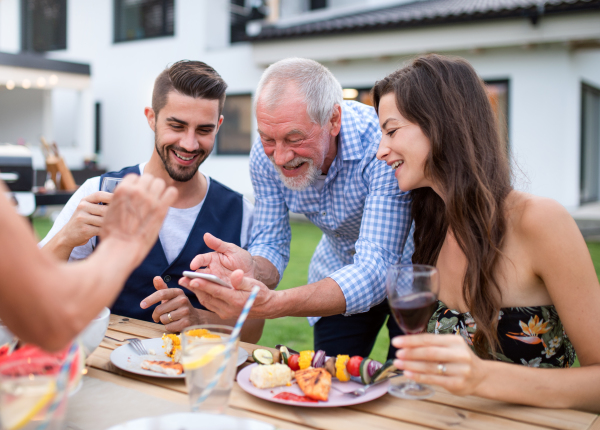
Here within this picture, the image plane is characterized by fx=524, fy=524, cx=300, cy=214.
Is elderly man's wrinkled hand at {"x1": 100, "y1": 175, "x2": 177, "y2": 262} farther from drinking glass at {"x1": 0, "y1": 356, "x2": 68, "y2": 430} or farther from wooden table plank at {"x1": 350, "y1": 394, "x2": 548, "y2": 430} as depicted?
wooden table plank at {"x1": 350, "y1": 394, "x2": 548, "y2": 430}

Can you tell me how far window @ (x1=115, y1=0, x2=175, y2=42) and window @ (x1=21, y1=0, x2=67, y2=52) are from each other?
2.56 metres

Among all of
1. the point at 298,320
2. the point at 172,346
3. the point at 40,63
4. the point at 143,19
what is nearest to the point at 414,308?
the point at 172,346

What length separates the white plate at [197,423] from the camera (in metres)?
1.00

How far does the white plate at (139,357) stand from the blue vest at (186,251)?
0.82 m

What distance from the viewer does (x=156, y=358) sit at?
5.01 ft

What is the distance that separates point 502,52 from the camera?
895 cm

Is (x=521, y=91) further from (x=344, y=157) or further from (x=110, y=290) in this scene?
(x=110, y=290)

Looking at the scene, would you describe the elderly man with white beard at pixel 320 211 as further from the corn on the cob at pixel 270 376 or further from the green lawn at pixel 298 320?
the green lawn at pixel 298 320

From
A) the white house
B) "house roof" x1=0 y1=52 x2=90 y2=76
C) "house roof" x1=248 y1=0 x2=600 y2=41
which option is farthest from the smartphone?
"house roof" x1=0 y1=52 x2=90 y2=76

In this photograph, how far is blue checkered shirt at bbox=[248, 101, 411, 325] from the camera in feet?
6.66

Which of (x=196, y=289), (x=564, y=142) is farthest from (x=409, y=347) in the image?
(x=564, y=142)

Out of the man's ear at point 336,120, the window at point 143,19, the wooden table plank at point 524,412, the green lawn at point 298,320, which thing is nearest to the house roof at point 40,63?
the window at point 143,19

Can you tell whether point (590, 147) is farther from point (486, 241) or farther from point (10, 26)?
point (10, 26)

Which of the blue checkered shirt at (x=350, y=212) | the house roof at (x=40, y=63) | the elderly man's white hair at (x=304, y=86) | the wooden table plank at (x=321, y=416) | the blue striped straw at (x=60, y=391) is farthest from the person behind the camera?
the house roof at (x=40, y=63)
